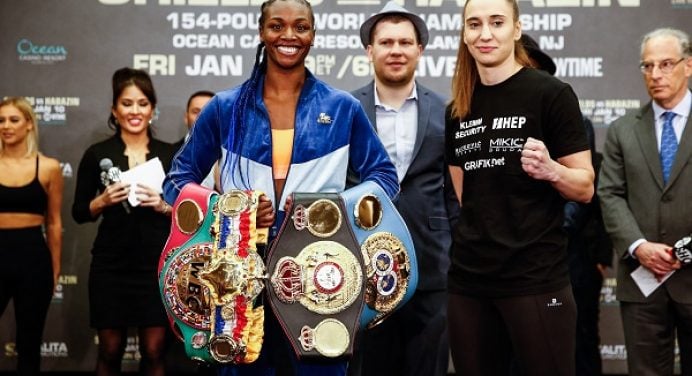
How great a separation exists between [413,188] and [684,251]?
45.9 inches

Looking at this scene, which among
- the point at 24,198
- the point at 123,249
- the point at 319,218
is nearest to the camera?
the point at 319,218

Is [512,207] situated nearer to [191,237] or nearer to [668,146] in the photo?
[191,237]

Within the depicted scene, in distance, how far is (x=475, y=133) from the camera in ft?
8.60

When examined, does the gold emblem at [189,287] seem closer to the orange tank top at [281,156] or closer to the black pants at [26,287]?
the orange tank top at [281,156]

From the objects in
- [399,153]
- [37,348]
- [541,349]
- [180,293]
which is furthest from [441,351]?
[37,348]

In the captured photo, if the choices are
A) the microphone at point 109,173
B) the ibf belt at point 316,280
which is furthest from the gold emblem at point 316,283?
the microphone at point 109,173

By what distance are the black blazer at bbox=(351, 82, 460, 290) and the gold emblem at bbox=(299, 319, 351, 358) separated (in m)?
1.23

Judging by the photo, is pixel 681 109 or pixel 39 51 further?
pixel 39 51

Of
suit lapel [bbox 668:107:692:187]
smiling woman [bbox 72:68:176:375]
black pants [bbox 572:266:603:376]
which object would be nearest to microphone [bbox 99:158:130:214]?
smiling woman [bbox 72:68:176:375]

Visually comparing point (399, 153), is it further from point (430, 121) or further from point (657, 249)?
point (657, 249)

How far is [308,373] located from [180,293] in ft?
1.39

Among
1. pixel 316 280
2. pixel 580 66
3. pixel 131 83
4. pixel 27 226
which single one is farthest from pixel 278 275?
pixel 580 66

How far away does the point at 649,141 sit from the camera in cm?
386

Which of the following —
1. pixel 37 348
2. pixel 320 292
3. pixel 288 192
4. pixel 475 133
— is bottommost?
pixel 37 348
